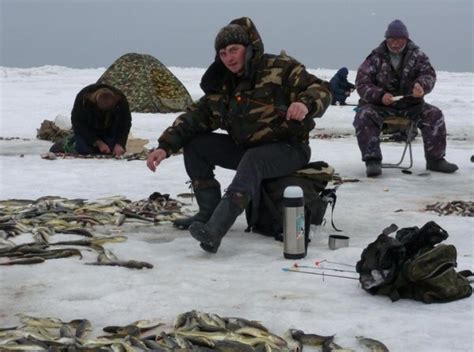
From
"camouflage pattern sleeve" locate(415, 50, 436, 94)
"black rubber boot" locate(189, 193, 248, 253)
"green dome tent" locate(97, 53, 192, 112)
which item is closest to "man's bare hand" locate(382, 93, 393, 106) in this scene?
"camouflage pattern sleeve" locate(415, 50, 436, 94)

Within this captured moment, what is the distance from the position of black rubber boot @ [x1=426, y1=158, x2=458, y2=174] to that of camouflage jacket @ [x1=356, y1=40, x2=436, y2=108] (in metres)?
0.79

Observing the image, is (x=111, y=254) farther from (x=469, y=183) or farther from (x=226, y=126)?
(x=469, y=183)

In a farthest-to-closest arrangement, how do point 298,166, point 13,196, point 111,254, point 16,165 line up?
point 16,165 < point 13,196 < point 298,166 < point 111,254

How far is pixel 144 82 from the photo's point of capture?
19.3m

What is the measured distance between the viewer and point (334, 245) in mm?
5523

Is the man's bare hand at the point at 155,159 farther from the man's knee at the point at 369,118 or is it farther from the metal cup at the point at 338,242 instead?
the man's knee at the point at 369,118

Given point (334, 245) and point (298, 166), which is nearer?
point (334, 245)

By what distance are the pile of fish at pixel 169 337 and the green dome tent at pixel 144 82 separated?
614 inches

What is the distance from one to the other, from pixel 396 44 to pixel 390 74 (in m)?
0.38

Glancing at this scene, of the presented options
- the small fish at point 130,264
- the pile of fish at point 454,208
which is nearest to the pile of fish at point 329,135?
the pile of fish at point 454,208

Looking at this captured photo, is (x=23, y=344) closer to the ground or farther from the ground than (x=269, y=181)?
closer to the ground

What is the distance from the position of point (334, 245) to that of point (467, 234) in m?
1.21

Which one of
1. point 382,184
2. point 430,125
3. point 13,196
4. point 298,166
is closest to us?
point 298,166

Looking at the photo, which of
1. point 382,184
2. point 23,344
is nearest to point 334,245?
point 23,344
